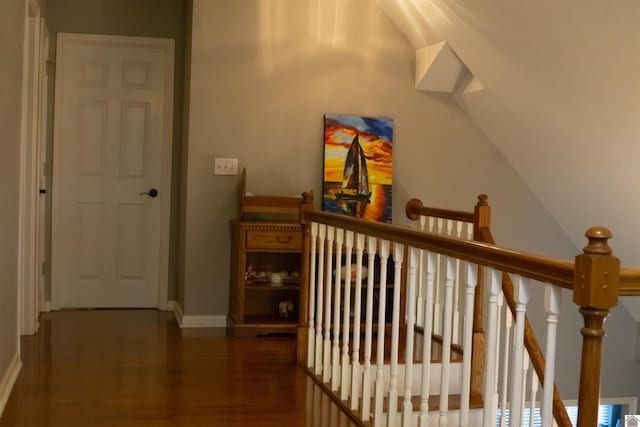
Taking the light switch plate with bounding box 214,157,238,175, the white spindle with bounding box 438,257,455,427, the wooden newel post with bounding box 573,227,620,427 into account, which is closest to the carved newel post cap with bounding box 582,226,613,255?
the wooden newel post with bounding box 573,227,620,427

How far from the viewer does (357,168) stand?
5.27m

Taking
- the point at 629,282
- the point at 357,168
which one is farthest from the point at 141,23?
the point at 629,282

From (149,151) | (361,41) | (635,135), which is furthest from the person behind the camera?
(149,151)

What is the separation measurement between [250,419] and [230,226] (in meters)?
2.13

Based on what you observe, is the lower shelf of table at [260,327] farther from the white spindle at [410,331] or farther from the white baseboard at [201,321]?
the white spindle at [410,331]

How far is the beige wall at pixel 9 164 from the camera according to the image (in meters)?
3.22

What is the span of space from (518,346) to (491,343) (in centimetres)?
17

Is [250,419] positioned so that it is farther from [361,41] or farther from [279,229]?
[361,41]

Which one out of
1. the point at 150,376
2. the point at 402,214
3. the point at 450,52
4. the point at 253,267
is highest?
the point at 450,52

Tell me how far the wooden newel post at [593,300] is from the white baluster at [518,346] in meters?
0.27

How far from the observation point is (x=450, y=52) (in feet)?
16.5

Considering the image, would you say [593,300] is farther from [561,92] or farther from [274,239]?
[274,239]

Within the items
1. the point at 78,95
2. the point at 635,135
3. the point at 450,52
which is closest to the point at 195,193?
the point at 78,95

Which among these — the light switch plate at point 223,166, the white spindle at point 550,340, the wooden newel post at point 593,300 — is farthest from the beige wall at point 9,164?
the wooden newel post at point 593,300
